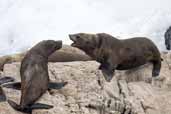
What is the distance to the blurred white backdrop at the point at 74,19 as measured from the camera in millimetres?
23078

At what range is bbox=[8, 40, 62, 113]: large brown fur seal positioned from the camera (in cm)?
1005

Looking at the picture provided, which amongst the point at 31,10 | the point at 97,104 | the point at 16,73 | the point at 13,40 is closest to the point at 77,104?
the point at 97,104

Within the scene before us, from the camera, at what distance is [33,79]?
10.5 meters

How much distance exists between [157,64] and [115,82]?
1033 mm

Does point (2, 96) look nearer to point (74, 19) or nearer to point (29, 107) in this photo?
point (29, 107)

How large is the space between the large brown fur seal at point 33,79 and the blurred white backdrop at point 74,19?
430 inches

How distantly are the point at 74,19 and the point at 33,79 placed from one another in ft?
51.0

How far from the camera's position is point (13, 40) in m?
24.2

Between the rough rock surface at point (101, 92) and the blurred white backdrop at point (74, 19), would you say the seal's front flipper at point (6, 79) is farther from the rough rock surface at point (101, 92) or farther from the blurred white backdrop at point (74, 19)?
the blurred white backdrop at point (74, 19)

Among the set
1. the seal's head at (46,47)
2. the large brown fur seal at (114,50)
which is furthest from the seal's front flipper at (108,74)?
the seal's head at (46,47)

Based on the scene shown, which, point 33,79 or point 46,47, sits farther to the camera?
point 46,47

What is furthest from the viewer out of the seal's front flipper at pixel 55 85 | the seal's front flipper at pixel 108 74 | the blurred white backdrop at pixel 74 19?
the blurred white backdrop at pixel 74 19

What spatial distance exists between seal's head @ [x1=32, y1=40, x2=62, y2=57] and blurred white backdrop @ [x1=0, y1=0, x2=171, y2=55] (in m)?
10.4

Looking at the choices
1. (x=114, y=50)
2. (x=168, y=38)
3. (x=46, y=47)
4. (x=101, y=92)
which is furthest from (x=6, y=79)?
(x=168, y=38)
